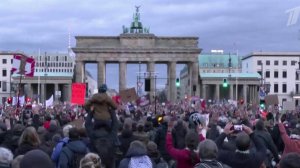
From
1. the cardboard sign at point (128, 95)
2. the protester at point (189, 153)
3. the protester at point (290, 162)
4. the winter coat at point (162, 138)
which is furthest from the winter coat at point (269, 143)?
the cardboard sign at point (128, 95)

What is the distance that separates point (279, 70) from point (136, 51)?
5558 cm

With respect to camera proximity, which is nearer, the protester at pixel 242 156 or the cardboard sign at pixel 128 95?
the protester at pixel 242 156

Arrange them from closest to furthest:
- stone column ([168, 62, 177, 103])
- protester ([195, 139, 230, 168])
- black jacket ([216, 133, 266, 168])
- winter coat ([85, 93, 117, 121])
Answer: protester ([195, 139, 230, 168]), black jacket ([216, 133, 266, 168]), winter coat ([85, 93, 117, 121]), stone column ([168, 62, 177, 103])

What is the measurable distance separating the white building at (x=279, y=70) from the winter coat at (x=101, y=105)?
143325 millimetres

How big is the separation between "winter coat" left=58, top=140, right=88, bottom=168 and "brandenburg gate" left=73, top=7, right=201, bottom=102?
95649mm

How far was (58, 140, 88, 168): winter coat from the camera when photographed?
1114 cm

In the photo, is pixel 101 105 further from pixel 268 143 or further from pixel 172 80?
pixel 172 80

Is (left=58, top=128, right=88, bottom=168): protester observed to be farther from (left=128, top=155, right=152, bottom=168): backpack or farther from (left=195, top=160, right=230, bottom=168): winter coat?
(left=195, top=160, right=230, bottom=168): winter coat

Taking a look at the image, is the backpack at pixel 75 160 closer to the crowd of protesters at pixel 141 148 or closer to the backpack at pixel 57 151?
the crowd of protesters at pixel 141 148

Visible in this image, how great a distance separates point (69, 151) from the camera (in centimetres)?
1130

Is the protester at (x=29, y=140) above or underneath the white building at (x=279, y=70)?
underneath

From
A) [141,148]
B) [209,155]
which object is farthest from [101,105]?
[209,155]

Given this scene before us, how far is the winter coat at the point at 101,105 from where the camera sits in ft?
43.2

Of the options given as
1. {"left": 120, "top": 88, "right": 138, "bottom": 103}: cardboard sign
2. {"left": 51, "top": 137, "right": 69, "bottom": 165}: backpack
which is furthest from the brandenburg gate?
{"left": 51, "top": 137, "right": 69, "bottom": 165}: backpack
